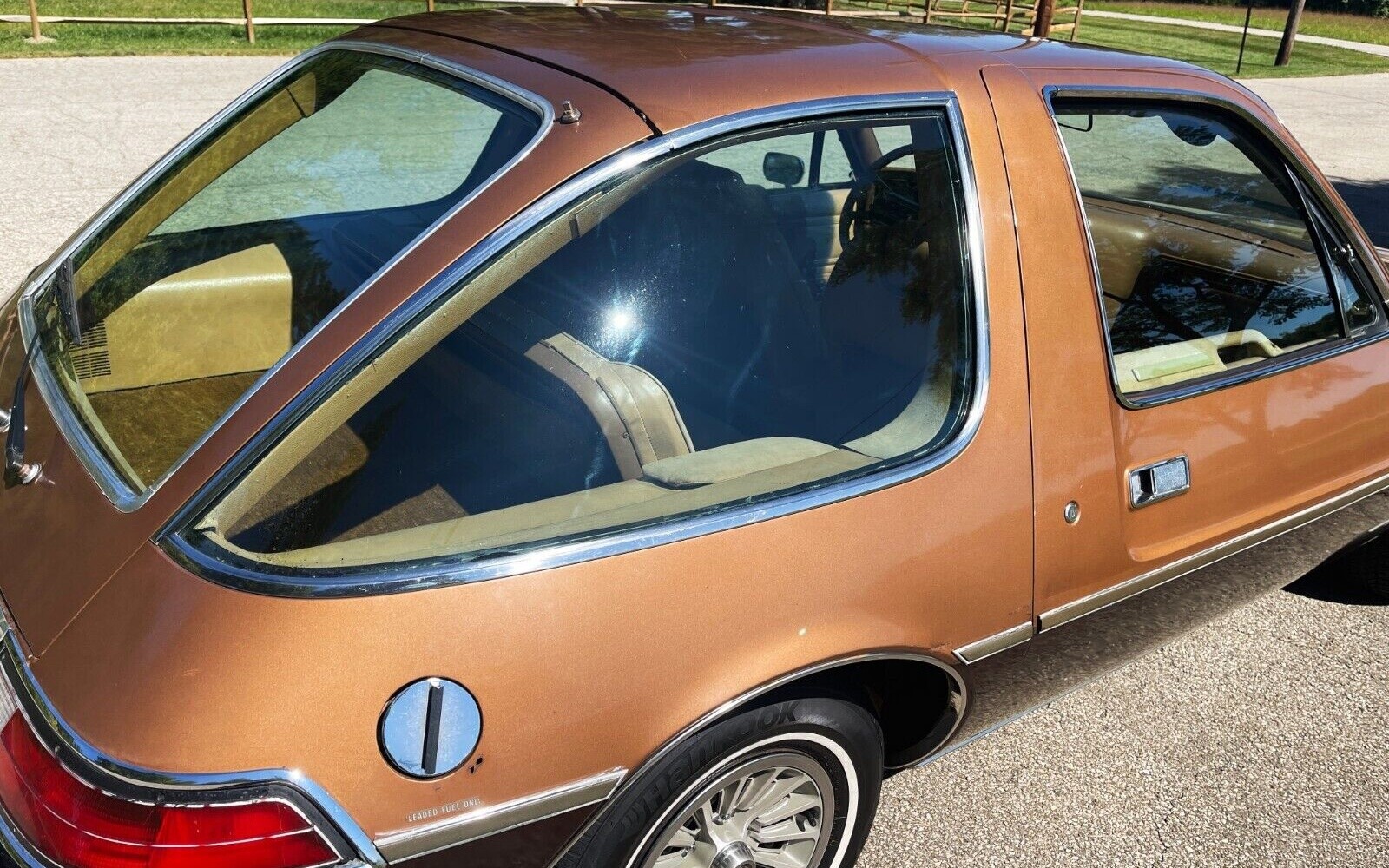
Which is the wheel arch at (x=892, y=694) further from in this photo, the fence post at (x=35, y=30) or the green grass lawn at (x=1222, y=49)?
the green grass lawn at (x=1222, y=49)

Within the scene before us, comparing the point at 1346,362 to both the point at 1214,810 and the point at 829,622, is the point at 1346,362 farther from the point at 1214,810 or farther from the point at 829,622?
the point at 829,622

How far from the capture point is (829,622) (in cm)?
189

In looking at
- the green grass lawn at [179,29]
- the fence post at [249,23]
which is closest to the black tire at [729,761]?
the green grass lawn at [179,29]

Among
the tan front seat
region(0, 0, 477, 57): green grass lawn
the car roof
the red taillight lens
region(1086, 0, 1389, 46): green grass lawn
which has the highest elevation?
the car roof

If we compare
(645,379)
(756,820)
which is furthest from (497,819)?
(645,379)

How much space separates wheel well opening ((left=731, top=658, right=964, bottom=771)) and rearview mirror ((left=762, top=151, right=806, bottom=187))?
1403 millimetres

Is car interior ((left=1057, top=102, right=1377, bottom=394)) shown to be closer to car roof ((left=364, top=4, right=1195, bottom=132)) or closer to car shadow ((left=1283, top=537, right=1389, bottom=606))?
car roof ((left=364, top=4, right=1195, bottom=132))

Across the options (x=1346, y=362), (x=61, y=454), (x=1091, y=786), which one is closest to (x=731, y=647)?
(x=61, y=454)

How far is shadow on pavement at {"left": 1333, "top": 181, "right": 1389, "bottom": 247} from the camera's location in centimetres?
870

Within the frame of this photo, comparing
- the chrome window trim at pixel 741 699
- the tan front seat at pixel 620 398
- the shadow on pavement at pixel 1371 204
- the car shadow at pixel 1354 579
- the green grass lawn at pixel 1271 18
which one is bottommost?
the green grass lawn at pixel 1271 18

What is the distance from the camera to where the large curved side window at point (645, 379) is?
5.44ft

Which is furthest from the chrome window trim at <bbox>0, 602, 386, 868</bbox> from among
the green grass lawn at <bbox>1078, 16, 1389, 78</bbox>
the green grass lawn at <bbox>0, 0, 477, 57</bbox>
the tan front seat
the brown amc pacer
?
the green grass lawn at <bbox>1078, 16, 1389, 78</bbox>

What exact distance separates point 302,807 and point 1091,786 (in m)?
2.02

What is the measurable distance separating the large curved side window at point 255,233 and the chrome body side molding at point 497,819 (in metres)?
0.84
